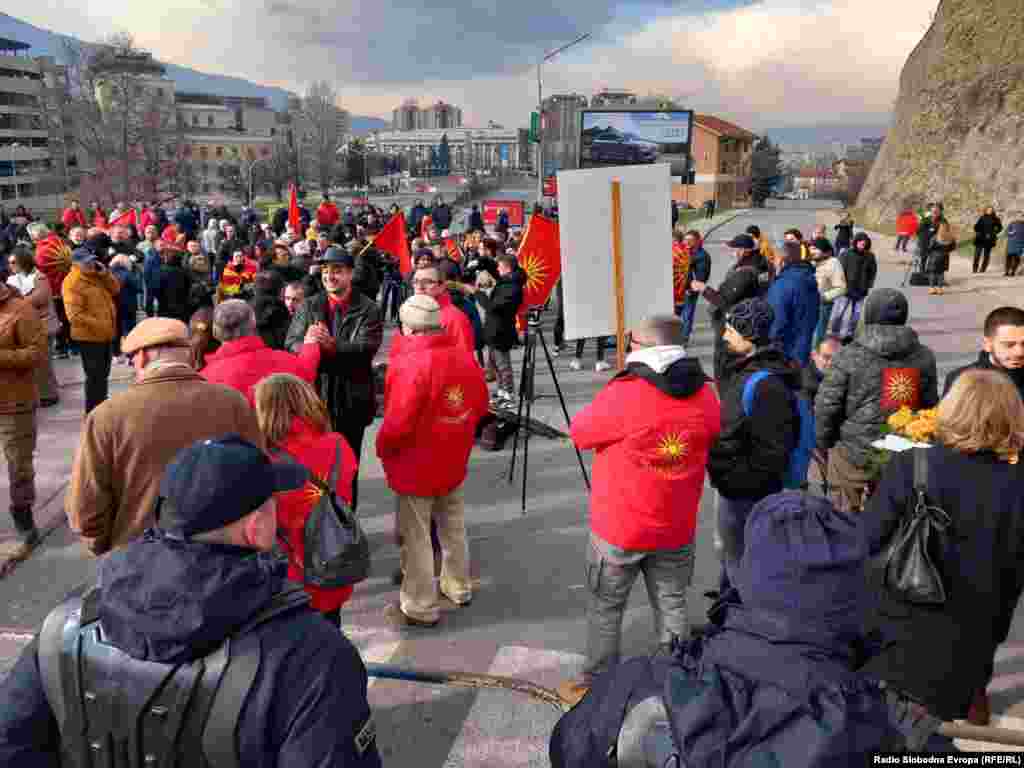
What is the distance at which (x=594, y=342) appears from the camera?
11.4 metres

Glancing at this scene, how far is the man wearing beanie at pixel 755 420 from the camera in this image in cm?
387

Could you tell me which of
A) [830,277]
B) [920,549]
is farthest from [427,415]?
[830,277]

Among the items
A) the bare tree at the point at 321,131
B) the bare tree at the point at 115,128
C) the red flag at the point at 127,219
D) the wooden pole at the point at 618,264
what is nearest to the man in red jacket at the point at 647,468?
the wooden pole at the point at 618,264

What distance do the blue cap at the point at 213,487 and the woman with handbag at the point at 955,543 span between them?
91.1 inches

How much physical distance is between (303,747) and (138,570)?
49cm

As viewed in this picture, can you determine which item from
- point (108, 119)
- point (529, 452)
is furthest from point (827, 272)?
point (108, 119)

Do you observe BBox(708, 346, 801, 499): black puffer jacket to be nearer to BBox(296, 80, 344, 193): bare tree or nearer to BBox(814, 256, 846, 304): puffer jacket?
BBox(814, 256, 846, 304): puffer jacket

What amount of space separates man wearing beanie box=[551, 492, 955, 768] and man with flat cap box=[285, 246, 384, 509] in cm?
385

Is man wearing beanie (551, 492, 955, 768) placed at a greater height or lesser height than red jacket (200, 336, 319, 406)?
lesser

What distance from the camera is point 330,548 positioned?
9.90 feet

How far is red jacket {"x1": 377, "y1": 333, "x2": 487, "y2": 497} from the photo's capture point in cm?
418

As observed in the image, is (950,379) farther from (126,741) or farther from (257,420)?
(126,741)

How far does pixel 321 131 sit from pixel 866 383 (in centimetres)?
8622

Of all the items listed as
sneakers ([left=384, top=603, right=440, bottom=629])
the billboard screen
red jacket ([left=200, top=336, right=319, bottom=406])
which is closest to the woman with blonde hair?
red jacket ([left=200, top=336, right=319, bottom=406])
